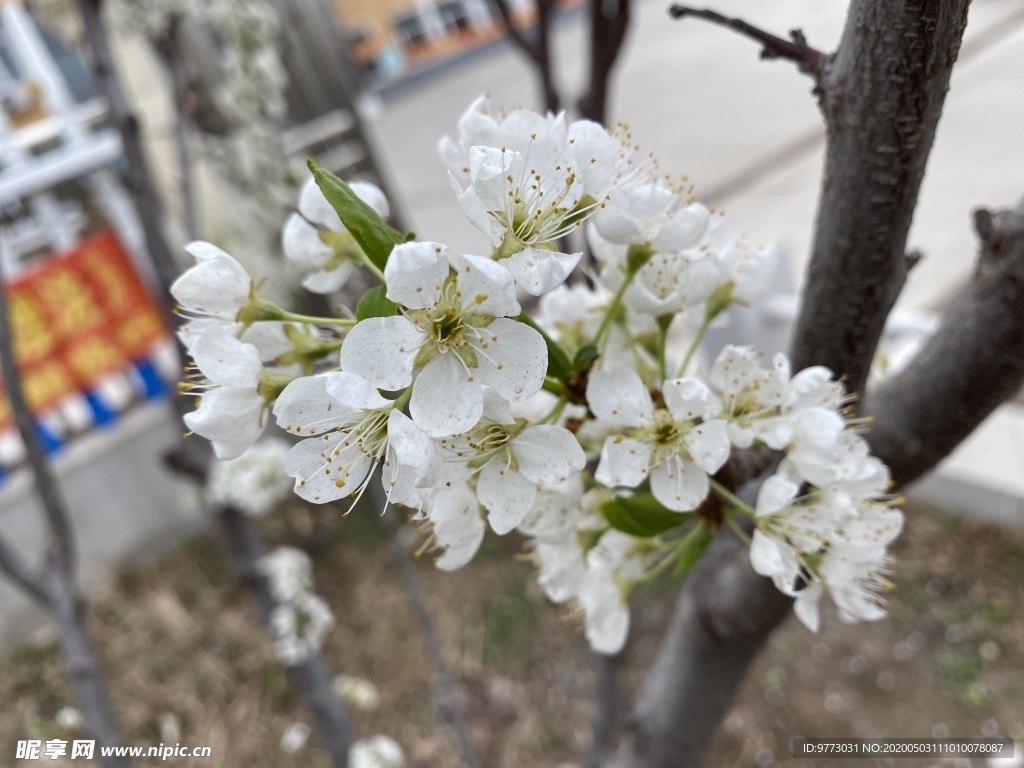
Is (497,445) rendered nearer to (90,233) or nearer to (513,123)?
(513,123)

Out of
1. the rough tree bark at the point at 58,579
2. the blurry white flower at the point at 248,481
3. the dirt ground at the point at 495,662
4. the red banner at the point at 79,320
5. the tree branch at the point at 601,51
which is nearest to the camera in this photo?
the rough tree bark at the point at 58,579

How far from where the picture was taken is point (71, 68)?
11.3 feet

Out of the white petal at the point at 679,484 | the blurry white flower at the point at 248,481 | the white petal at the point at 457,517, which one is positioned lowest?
the blurry white flower at the point at 248,481

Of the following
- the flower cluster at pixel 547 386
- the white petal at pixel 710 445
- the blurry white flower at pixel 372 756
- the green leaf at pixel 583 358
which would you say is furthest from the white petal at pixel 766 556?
the blurry white flower at pixel 372 756

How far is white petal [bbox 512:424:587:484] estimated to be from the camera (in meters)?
0.51

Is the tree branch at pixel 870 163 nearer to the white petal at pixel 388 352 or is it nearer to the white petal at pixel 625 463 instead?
the white petal at pixel 625 463

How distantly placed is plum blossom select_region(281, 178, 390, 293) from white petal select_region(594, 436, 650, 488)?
288mm

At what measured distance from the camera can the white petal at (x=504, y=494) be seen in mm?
511

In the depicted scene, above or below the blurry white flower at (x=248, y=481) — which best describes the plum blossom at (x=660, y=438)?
above

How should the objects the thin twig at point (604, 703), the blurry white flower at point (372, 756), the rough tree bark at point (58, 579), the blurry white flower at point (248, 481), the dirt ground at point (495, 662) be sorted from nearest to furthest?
the rough tree bark at point (58, 579) → the thin twig at point (604, 703) → the blurry white flower at point (372, 756) → the blurry white flower at point (248, 481) → the dirt ground at point (495, 662)

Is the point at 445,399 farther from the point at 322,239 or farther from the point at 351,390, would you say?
the point at 322,239

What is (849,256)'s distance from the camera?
26.8 inches

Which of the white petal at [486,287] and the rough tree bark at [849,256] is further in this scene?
the rough tree bark at [849,256]

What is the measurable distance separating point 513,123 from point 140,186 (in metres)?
1.48
